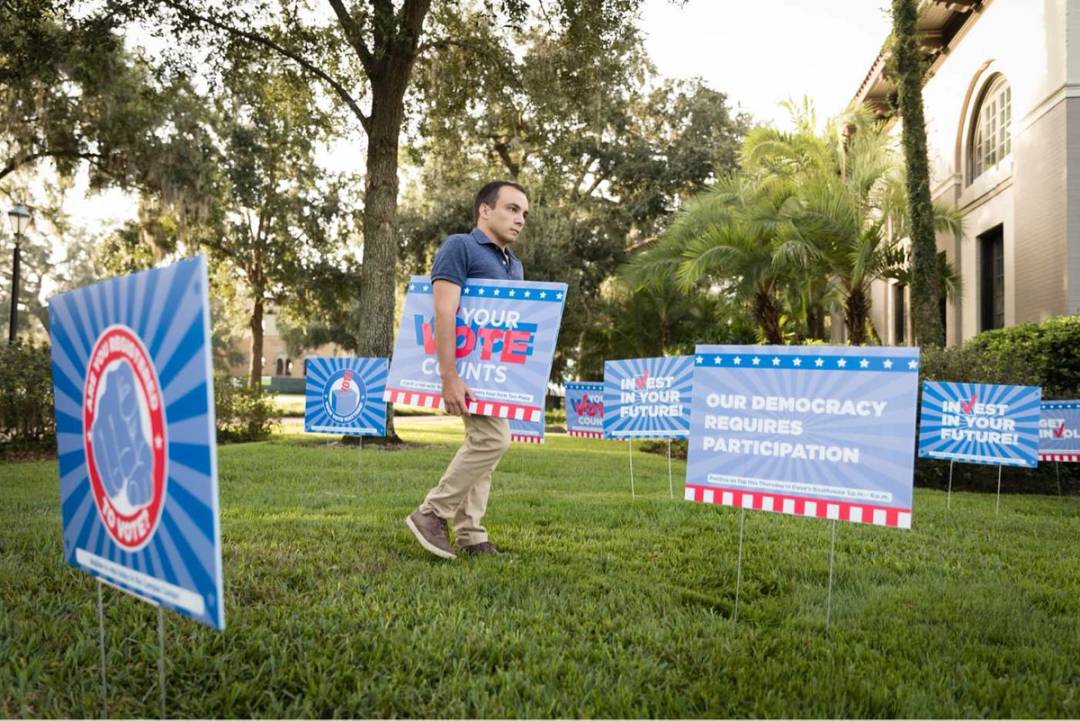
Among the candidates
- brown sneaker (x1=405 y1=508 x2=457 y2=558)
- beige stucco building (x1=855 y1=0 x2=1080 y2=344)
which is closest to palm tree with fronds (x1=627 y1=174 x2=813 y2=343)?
beige stucco building (x1=855 y1=0 x2=1080 y2=344)

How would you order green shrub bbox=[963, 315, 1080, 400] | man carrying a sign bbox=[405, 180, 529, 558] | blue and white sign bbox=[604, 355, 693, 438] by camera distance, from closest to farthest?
man carrying a sign bbox=[405, 180, 529, 558] < blue and white sign bbox=[604, 355, 693, 438] < green shrub bbox=[963, 315, 1080, 400]

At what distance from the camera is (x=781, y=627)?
3.43 m

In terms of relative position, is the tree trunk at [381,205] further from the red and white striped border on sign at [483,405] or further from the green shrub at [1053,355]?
the green shrub at [1053,355]

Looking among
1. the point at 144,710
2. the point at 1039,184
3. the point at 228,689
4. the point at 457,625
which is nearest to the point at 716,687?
the point at 457,625

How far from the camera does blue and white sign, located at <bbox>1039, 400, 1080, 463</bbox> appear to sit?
9.55 m

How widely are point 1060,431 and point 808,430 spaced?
8111 millimetres

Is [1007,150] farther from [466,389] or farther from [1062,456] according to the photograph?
[466,389]

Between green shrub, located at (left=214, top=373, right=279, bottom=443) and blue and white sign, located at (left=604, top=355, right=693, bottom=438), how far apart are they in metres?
9.87

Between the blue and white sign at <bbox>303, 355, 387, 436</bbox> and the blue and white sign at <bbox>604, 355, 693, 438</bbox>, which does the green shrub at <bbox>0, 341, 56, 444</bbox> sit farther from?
the blue and white sign at <bbox>604, 355, 693, 438</bbox>

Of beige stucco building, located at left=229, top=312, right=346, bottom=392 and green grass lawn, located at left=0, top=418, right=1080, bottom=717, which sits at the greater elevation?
beige stucco building, located at left=229, top=312, right=346, bottom=392

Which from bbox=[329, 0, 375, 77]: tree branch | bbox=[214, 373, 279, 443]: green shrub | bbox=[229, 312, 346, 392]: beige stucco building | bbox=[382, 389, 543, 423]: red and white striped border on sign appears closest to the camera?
bbox=[382, 389, 543, 423]: red and white striped border on sign

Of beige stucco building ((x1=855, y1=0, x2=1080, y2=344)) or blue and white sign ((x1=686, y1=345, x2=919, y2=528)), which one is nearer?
blue and white sign ((x1=686, y1=345, x2=919, y2=528))

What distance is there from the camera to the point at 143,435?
87.0 inches

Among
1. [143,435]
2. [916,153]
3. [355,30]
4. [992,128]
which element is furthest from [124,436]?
[992,128]
